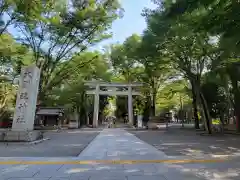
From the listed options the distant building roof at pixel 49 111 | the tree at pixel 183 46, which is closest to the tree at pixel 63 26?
the tree at pixel 183 46

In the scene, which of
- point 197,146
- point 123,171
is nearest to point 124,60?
point 197,146

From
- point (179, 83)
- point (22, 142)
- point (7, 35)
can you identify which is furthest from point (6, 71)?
point (179, 83)

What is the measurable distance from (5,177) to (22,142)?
7891mm

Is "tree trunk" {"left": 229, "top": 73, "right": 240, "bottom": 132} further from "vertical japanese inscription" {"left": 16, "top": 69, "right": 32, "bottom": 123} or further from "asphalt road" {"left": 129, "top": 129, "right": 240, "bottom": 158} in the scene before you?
"vertical japanese inscription" {"left": 16, "top": 69, "right": 32, "bottom": 123}

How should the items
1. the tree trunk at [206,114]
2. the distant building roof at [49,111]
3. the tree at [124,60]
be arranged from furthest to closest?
1. the distant building roof at [49,111]
2. the tree at [124,60]
3. the tree trunk at [206,114]

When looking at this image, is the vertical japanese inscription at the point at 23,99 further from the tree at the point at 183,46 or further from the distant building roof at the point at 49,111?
the distant building roof at the point at 49,111

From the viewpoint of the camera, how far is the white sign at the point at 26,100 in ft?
49.3

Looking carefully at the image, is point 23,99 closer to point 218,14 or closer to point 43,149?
point 43,149

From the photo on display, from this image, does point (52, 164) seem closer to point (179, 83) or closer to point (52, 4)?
point (52, 4)

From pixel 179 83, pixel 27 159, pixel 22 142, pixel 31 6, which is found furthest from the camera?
pixel 179 83

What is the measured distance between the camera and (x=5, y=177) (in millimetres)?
5969

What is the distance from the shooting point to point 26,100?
1532 centimetres

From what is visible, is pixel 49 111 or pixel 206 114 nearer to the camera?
pixel 206 114

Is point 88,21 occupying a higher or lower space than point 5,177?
higher
